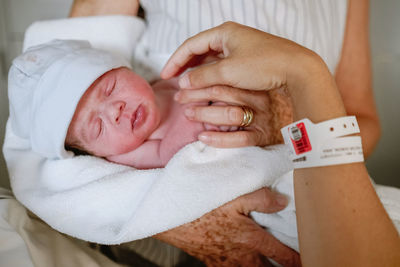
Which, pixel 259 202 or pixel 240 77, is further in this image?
pixel 259 202

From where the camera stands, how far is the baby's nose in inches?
36.1

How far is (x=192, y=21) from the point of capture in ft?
3.61

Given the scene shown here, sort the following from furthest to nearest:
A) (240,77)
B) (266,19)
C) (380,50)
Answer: (380,50)
(266,19)
(240,77)

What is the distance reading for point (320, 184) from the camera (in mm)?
626

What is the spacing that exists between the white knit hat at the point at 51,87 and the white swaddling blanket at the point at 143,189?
10 centimetres

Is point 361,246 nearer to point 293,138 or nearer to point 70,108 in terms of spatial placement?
point 293,138

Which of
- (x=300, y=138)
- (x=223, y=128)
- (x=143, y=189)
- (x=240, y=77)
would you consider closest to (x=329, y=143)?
(x=300, y=138)

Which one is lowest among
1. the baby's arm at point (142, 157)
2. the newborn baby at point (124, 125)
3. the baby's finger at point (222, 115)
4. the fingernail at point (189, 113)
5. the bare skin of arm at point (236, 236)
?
the bare skin of arm at point (236, 236)

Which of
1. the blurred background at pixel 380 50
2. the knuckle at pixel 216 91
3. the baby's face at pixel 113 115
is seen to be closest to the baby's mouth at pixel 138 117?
the baby's face at pixel 113 115

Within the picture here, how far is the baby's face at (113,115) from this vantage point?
3.05 feet

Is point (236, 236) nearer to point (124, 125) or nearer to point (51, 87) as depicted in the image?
point (124, 125)

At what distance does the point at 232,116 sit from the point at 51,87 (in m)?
0.56

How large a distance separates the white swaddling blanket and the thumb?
0.03 metres

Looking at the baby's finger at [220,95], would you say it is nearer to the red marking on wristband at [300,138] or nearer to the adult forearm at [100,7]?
the red marking on wristband at [300,138]
